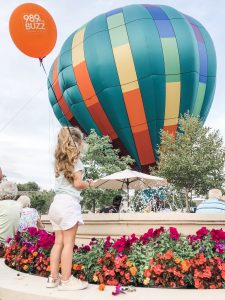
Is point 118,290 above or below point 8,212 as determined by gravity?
below

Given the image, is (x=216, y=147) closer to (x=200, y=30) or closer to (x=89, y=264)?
(x=200, y=30)

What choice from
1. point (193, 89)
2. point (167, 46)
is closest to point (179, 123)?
point (193, 89)

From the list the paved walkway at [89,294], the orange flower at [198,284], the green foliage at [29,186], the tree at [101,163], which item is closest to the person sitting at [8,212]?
the paved walkway at [89,294]

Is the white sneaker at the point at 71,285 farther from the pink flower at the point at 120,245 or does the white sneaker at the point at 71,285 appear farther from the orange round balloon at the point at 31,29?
the orange round balloon at the point at 31,29

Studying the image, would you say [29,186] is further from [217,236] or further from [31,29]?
[217,236]

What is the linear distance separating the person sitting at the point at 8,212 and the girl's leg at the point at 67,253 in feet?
7.15

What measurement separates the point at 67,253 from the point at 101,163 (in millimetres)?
24236

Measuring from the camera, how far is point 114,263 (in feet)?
14.6

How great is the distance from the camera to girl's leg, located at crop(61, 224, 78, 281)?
4.12 metres

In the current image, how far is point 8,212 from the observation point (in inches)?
Answer: 242

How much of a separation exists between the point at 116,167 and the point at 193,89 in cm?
648

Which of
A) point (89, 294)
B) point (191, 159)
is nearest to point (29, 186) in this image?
point (191, 159)

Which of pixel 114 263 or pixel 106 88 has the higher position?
pixel 106 88

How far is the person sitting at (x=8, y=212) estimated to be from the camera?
6.16m
